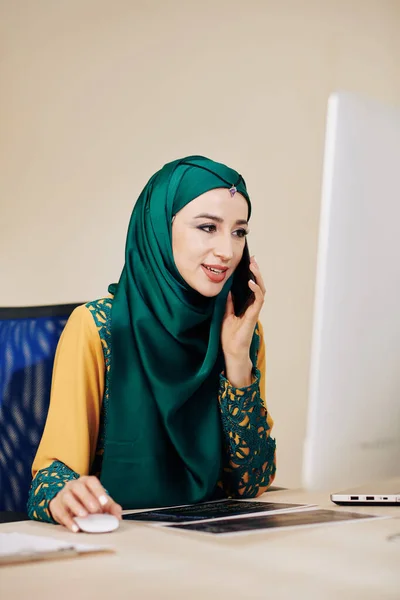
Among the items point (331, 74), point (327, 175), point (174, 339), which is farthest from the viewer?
point (331, 74)

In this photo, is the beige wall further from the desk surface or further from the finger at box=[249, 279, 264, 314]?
the desk surface

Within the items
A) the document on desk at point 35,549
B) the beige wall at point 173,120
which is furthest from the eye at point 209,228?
the beige wall at point 173,120

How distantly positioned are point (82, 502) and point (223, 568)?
313 mm

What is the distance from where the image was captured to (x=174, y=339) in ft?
4.61

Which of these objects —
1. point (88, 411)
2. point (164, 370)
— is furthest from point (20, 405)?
point (164, 370)

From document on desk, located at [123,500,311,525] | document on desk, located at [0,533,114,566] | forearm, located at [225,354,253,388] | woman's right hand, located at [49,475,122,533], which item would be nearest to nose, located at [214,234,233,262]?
forearm, located at [225,354,253,388]

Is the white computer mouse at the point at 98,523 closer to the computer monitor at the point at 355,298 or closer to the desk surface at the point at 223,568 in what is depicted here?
the desk surface at the point at 223,568

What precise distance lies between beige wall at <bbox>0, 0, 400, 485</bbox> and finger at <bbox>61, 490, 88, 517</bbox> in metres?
1.61

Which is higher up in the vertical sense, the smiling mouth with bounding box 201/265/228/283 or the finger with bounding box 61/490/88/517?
the smiling mouth with bounding box 201/265/228/283

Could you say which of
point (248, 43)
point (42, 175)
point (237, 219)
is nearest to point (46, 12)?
point (42, 175)

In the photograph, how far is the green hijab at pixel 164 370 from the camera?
1.29 meters

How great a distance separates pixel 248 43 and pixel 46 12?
2.43 ft

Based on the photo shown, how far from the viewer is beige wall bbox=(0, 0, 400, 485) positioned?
2.49 metres

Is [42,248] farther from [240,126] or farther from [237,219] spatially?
[237,219]
